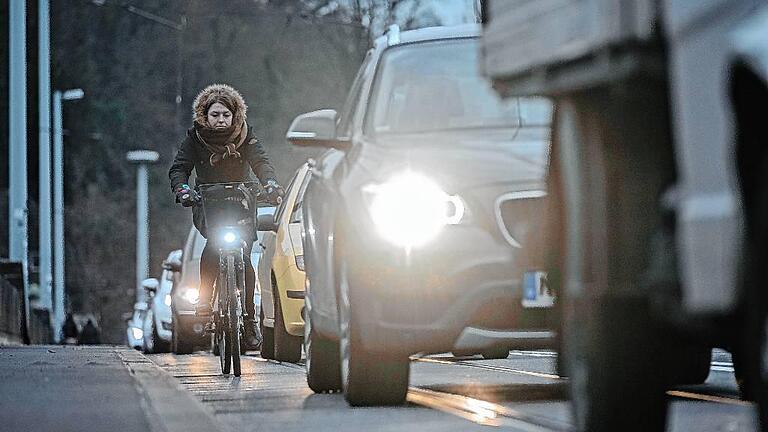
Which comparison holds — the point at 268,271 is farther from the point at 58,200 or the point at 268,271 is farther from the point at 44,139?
the point at 58,200

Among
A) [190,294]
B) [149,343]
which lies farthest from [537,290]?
[149,343]

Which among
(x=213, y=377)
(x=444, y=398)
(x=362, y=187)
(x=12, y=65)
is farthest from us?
(x=12, y=65)

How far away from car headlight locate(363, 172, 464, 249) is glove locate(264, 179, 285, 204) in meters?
3.77

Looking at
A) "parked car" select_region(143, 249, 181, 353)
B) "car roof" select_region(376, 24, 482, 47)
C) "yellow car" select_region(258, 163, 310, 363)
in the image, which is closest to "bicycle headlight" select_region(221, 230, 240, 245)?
"yellow car" select_region(258, 163, 310, 363)

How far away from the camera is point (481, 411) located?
8289 millimetres

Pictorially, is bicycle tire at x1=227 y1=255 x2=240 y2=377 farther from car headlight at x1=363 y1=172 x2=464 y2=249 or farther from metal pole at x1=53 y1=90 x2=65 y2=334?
metal pole at x1=53 y1=90 x2=65 y2=334

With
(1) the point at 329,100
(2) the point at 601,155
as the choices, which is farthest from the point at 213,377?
(1) the point at 329,100

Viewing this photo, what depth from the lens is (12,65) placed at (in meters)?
37.4

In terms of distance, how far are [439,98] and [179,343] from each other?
10.8 m

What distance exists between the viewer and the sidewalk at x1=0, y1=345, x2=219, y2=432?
7961mm

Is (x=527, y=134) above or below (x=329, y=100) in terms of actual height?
below

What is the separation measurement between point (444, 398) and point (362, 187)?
45.8 inches

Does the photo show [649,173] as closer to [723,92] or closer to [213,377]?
[723,92]

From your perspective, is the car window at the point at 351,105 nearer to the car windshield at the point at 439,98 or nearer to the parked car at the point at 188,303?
the car windshield at the point at 439,98
